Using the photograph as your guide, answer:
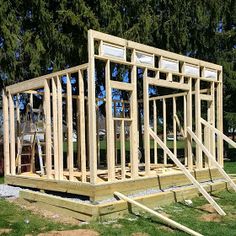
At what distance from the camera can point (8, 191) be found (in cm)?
1048

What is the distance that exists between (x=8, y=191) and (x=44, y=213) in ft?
8.86

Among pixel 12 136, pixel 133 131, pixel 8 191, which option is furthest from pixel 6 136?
pixel 133 131

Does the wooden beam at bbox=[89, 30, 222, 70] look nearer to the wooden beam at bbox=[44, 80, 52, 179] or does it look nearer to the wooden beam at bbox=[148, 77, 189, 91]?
the wooden beam at bbox=[148, 77, 189, 91]

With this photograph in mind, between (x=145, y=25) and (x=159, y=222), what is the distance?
1021 cm

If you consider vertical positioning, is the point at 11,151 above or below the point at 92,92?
below

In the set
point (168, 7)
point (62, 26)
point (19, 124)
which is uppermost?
point (168, 7)

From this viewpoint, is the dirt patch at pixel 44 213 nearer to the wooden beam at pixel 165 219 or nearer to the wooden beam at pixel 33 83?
the wooden beam at pixel 165 219

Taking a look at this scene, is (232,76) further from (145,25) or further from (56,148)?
(56,148)

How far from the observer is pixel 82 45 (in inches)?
575

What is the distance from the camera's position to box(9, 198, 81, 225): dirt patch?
7.51m

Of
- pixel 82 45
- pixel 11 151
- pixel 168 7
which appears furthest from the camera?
pixel 168 7

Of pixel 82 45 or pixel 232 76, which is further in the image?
pixel 232 76

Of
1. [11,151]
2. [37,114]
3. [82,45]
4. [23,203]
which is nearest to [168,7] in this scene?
[82,45]

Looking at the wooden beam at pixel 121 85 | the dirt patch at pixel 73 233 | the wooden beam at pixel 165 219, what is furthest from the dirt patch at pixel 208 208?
the wooden beam at pixel 121 85
